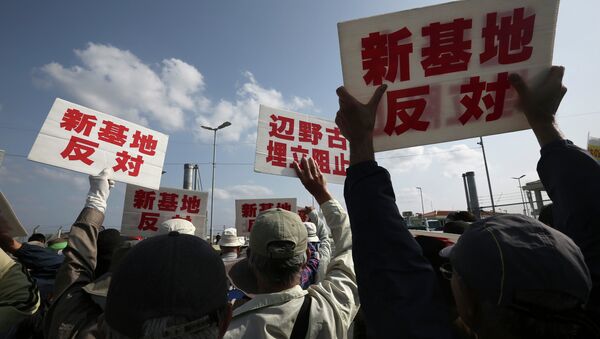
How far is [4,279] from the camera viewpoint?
6.43 ft

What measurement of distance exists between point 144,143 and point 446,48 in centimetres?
347

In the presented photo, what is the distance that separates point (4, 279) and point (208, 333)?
1733 mm

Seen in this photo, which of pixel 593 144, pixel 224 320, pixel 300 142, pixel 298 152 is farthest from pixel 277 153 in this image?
pixel 593 144

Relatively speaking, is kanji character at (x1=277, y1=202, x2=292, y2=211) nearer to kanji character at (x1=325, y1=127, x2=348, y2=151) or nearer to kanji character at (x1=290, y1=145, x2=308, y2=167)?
kanji character at (x1=325, y1=127, x2=348, y2=151)

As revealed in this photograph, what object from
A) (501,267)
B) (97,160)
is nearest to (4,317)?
(97,160)

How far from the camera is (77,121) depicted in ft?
12.1

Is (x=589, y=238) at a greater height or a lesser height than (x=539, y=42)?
lesser

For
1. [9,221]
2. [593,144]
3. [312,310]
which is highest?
[593,144]

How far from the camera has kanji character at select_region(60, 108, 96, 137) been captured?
3605mm

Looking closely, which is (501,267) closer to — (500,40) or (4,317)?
(500,40)

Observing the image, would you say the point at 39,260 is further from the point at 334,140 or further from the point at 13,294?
the point at 334,140

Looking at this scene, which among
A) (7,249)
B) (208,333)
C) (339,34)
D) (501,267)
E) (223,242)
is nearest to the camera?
(501,267)

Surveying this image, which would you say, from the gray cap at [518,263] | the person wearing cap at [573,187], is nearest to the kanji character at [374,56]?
the person wearing cap at [573,187]

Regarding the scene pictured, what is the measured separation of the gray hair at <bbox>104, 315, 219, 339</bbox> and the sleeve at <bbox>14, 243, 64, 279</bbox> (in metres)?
2.76
